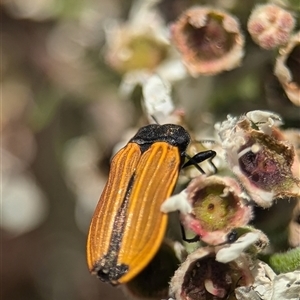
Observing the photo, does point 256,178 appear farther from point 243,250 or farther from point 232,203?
point 243,250

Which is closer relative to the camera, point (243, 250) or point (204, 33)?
point (243, 250)

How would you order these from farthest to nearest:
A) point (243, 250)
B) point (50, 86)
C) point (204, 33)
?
1. point (50, 86)
2. point (204, 33)
3. point (243, 250)

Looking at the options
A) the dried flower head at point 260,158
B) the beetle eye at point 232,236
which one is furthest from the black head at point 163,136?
the beetle eye at point 232,236

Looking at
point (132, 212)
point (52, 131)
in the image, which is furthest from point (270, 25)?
point (52, 131)

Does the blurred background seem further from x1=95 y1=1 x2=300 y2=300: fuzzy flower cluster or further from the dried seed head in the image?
the dried seed head

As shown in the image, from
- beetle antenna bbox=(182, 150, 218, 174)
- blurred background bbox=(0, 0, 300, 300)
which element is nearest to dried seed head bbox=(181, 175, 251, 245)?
beetle antenna bbox=(182, 150, 218, 174)

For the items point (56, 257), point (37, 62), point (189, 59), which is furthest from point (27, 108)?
point (189, 59)

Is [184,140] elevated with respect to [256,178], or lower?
lower

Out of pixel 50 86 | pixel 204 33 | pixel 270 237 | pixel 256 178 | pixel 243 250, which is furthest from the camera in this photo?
pixel 50 86
